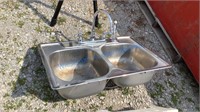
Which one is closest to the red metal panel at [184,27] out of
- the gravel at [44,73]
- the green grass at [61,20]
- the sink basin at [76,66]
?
the gravel at [44,73]

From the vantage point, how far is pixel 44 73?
2.33 m

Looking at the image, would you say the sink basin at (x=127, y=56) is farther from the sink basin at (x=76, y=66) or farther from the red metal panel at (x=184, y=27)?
the red metal panel at (x=184, y=27)

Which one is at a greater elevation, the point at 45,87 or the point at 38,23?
the point at 38,23

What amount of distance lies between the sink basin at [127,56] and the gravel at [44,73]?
22 cm

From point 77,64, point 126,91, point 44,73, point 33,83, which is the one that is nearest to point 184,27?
point 126,91

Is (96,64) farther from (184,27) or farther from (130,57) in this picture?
(184,27)

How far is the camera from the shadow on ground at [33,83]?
7.09 feet

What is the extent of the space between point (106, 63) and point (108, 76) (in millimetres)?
206

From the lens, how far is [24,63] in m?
2.37

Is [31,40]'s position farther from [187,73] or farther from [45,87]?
[187,73]

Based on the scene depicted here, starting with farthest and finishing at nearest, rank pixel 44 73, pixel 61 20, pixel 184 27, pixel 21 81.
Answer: pixel 61 20
pixel 184 27
pixel 44 73
pixel 21 81

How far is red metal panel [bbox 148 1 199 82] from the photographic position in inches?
99.5

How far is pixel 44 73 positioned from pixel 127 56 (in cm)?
84

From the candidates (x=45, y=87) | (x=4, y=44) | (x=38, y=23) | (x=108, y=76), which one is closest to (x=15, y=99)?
(x=45, y=87)
